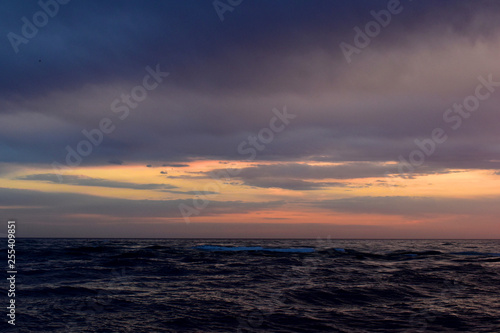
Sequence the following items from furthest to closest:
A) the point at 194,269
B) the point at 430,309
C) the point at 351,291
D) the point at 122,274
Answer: the point at 194,269 → the point at 122,274 → the point at 351,291 → the point at 430,309

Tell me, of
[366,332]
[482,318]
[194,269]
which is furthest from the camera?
[194,269]

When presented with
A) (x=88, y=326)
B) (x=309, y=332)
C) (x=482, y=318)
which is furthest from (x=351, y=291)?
(x=88, y=326)

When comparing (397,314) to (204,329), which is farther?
(397,314)

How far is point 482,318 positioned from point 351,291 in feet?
22.8

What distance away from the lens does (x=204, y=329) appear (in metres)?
13.2

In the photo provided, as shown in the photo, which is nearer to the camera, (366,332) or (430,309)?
(366,332)

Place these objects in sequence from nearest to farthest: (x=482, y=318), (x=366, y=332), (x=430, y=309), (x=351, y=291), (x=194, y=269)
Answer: (x=366, y=332), (x=482, y=318), (x=430, y=309), (x=351, y=291), (x=194, y=269)

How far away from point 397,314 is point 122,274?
20353 mm

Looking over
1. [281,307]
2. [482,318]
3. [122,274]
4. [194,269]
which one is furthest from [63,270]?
[482,318]

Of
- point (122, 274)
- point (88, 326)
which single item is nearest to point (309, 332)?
point (88, 326)

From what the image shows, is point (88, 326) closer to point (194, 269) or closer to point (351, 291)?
point (351, 291)

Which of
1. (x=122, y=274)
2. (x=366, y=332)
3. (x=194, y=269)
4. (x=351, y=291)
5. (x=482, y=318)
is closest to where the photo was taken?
(x=366, y=332)

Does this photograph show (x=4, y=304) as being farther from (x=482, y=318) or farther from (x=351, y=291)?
(x=482, y=318)

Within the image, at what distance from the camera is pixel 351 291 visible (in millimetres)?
20609
